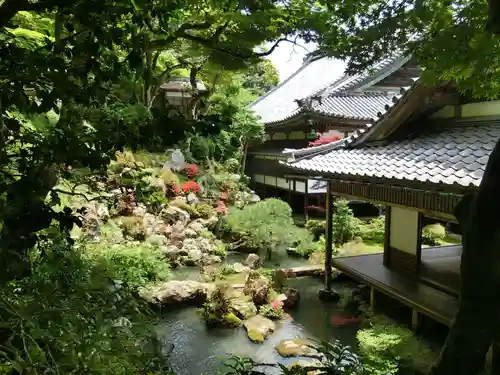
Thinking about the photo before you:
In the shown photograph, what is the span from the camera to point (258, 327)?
726 cm

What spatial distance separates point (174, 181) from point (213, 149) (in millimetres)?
13641

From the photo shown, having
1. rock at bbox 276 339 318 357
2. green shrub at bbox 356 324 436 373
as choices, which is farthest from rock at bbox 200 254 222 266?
green shrub at bbox 356 324 436 373

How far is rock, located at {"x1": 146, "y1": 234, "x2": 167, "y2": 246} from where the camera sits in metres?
11.4

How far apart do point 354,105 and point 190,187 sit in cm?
754

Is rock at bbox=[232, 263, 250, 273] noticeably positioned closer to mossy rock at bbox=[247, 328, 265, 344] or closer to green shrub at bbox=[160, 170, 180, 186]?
mossy rock at bbox=[247, 328, 265, 344]

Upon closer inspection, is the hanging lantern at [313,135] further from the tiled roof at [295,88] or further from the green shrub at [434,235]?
the green shrub at [434,235]

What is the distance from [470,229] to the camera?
124 cm

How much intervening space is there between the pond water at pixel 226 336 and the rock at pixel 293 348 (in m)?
0.10

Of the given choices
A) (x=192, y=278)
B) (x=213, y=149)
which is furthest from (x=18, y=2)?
(x=192, y=278)

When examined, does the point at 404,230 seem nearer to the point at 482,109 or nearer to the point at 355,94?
the point at 482,109

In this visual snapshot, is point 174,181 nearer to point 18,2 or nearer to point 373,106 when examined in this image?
point 373,106

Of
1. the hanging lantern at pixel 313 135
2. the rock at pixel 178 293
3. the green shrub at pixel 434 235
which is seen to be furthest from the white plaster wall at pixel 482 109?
the hanging lantern at pixel 313 135

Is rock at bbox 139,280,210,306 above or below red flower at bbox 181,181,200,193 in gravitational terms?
below

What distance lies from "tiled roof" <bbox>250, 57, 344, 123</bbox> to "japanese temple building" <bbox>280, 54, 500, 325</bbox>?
1288cm
